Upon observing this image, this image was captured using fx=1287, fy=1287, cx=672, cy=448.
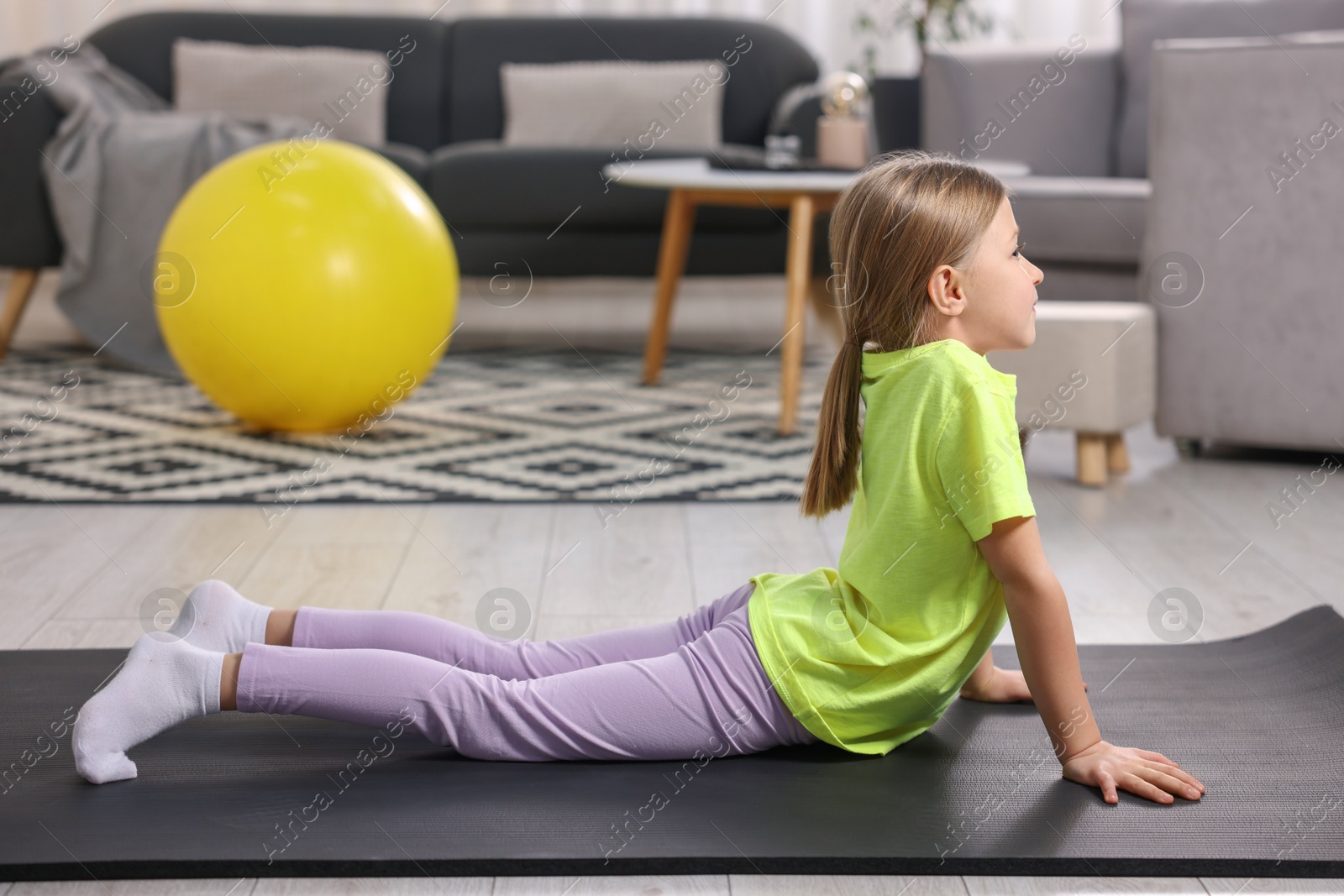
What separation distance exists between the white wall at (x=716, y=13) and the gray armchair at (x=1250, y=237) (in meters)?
2.01

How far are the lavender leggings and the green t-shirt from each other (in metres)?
0.03

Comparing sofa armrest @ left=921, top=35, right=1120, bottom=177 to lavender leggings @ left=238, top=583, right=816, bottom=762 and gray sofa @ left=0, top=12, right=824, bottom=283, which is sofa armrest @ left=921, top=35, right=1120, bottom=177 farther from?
lavender leggings @ left=238, top=583, right=816, bottom=762

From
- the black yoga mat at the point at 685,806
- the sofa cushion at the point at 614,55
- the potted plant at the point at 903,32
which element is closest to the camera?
the black yoga mat at the point at 685,806

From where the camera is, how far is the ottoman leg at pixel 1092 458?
1.93 meters

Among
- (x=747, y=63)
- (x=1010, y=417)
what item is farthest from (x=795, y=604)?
(x=747, y=63)

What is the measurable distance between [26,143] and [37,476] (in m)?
1.22

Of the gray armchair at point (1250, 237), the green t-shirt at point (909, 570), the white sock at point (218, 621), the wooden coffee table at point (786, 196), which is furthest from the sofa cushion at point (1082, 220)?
the white sock at point (218, 621)

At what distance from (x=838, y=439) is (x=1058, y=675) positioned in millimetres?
240

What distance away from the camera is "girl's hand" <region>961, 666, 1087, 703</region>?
44.1 inches

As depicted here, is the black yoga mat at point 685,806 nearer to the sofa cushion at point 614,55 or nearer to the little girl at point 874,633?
the little girl at point 874,633

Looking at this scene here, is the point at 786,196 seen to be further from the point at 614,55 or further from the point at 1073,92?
the point at 614,55

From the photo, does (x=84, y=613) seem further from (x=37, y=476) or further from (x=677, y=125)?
(x=677, y=125)

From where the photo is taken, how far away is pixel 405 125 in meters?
3.56

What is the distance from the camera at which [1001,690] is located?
1122mm
